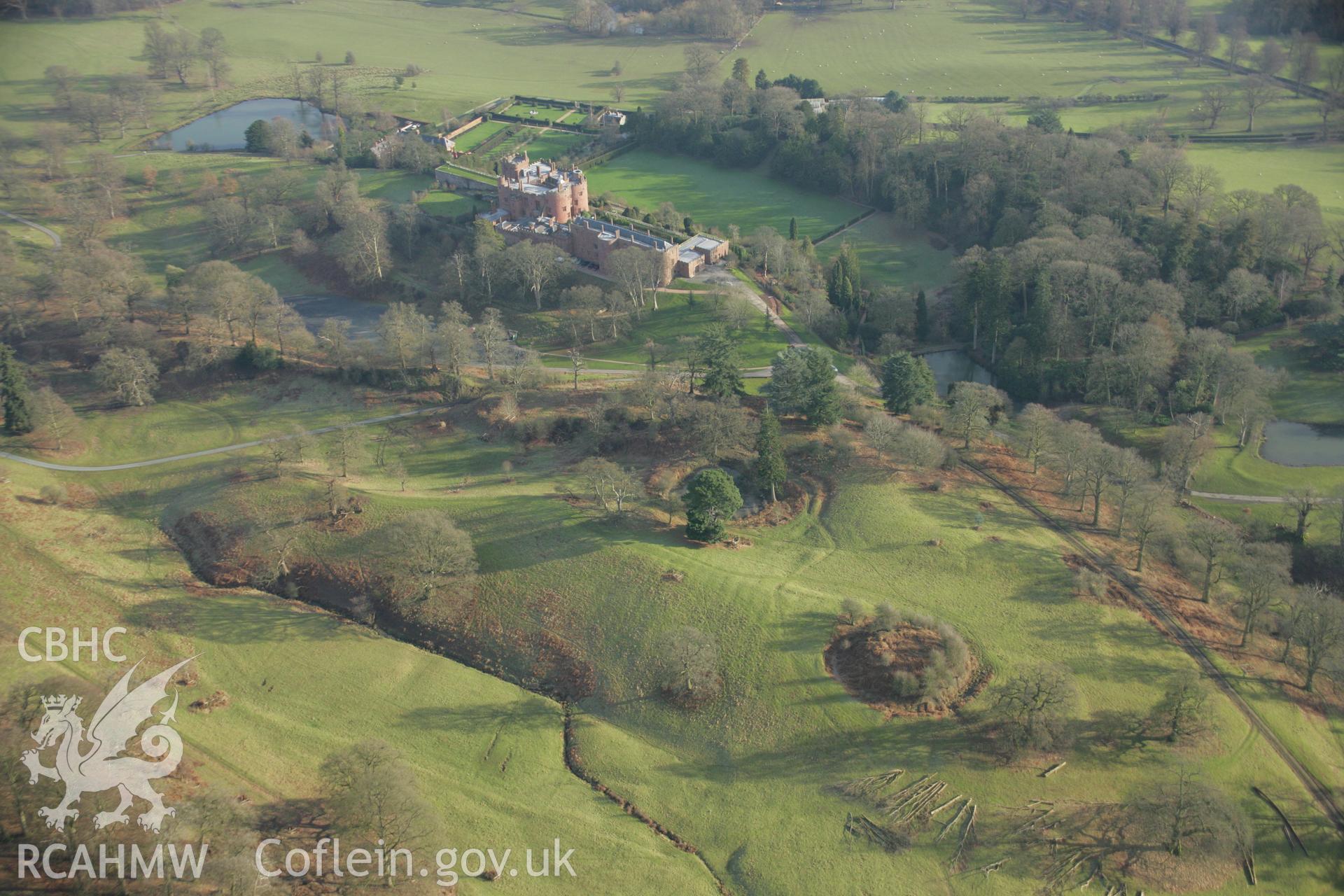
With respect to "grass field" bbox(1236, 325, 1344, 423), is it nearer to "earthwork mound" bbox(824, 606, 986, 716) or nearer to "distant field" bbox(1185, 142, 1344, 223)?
"distant field" bbox(1185, 142, 1344, 223)

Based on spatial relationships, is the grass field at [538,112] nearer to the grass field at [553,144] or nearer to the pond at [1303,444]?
the grass field at [553,144]

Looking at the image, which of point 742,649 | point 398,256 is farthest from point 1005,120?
point 742,649

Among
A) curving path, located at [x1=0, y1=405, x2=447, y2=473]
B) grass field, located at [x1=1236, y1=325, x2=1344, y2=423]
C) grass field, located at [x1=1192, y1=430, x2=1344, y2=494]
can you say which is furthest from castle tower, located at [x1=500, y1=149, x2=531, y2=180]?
grass field, located at [x1=1192, y1=430, x2=1344, y2=494]

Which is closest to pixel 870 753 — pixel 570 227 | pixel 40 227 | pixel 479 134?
pixel 570 227

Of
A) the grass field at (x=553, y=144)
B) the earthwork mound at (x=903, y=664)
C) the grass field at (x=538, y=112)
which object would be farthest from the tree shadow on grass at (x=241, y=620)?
the grass field at (x=538, y=112)

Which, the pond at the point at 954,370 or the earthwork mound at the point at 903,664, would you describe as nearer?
the earthwork mound at the point at 903,664

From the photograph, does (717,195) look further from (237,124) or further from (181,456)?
(237,124)

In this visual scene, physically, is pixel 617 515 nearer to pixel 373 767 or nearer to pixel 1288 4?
pixel 373 767
